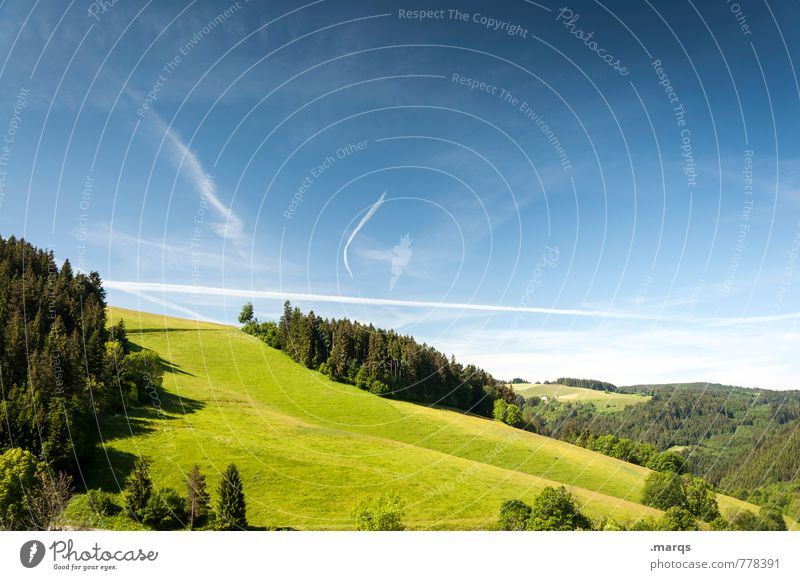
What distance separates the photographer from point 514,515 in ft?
97.9

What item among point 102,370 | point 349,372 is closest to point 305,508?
point 102,370

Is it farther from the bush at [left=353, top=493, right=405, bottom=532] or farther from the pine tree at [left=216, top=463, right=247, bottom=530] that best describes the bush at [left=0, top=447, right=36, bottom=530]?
the bush at [left=353, top=493, right=405, bottom=532]

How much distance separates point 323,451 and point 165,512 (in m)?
16.0

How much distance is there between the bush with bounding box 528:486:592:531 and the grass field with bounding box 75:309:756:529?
14.4 ft

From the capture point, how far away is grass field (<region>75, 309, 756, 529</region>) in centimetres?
3228

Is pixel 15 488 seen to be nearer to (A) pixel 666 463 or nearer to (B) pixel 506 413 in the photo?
(B) pixel 506 413

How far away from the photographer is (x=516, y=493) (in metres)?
37.1

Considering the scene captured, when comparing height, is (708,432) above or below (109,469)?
below

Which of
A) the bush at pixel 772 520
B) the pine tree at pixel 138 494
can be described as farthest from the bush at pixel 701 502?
the pine tree at pixel 138 494

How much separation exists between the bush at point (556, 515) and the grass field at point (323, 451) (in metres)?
4.40

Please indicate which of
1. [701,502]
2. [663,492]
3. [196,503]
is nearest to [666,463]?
[663,492]

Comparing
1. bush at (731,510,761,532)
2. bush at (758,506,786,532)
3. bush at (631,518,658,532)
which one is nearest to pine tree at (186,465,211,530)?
bush at (631,518,658,532)
